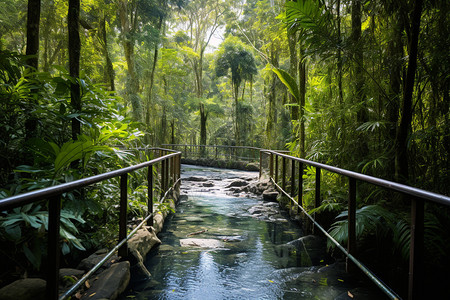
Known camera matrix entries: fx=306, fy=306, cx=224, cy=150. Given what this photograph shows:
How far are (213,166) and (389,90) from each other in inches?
540

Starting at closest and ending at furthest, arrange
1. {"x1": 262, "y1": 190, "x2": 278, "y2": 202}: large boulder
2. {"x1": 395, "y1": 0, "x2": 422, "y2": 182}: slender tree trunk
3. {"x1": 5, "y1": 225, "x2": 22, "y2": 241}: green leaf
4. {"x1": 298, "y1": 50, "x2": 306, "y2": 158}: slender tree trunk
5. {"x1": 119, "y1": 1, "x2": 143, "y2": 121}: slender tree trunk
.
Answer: {"x1": 5, "y1": 225, "x2": 22, "y2": 241}: green leaf < {"x1": 395, "y1": 0, "x2": 422, "y2": 182}: slender tree trunk < {"x1": 298, "y1": 50, "x2": 306, "y2": 158}: slender tree trunk < {"x1": 262, "y1": 190, "x2": 278, "y2": 202}: large boulder < {"x1": 119, "y1": 1, "x2": 143, "y2": 121}: slender tree trunk

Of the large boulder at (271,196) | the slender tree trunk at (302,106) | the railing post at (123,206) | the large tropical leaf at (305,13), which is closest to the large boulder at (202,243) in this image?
the railing post at (123,206)

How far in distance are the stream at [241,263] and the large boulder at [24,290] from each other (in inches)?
22.1

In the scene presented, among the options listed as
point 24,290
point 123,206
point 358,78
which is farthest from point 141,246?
point 358,78

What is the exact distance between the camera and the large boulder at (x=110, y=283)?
2.13 metres

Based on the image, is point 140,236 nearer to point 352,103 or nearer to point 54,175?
point 54,175

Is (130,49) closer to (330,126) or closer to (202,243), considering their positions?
(330,126)

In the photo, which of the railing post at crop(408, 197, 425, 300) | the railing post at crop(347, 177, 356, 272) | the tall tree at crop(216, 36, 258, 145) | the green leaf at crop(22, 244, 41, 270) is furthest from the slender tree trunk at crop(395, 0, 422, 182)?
the tall tree at crop(216, 36, 258, 145)

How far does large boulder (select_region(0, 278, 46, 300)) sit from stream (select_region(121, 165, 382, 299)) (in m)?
0.56

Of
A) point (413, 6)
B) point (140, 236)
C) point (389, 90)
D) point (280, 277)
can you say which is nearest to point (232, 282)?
point (280, 277)

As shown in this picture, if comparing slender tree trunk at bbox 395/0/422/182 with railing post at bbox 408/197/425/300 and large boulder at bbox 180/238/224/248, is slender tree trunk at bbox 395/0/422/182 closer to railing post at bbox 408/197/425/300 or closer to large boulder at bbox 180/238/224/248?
railing post at bbox 408/197/425/300

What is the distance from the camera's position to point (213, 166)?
17.0 meters

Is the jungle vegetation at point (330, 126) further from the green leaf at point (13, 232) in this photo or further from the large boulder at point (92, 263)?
the large boulder at point (92, 263)

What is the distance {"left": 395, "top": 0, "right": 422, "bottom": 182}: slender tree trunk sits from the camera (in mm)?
2668
